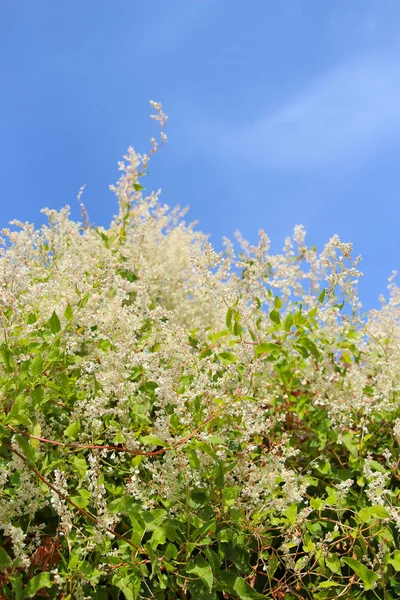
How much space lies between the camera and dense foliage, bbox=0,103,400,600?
2.33 meters

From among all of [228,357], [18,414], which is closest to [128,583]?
[18,414]

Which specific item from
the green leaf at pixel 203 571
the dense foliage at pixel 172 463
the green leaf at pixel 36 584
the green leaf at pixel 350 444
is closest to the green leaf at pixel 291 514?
the dense foliage at pixel 172 463

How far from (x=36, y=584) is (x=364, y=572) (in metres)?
1.37

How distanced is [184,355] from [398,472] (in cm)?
135

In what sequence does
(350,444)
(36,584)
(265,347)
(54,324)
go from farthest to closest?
(350,444) < (265,347) < (54,324) < (36,584)

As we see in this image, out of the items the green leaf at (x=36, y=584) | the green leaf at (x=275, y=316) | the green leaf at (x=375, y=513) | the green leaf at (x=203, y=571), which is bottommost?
the green leaf at (x=375, y=513)

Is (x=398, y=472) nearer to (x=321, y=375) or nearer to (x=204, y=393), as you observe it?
(x=321, y=375)

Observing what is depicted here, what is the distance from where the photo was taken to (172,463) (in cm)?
245

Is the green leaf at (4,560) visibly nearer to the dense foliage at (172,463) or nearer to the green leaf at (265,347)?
the dense foliage at (172,463)

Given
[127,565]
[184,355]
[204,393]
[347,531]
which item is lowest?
[347,531]

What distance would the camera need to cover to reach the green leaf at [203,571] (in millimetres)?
2260

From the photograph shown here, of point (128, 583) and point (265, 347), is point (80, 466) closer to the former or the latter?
point (128, 583)

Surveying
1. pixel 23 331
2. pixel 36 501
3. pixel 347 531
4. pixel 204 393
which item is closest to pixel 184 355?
pixel 204 393

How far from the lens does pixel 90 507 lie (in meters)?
2.64
